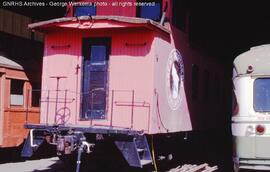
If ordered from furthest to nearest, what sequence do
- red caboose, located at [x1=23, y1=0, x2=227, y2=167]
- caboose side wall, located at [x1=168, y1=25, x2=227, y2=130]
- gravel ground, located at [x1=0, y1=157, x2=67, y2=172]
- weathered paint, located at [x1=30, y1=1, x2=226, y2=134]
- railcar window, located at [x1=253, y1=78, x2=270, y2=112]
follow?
caboose side wall, located at [x1=168, y1=25, x2=227, y2=130] < gravel ground, located at [x1=0, y1=157, x2=67, y2=172] < weathered paint, located at [x1=30, y1=1, x2=226, y2=134] < red caboose, located at [x1=23, y1=0, x2=227, y2=167] < railcar window, located at [x1=253, y1=78, x2=270, y2=112]

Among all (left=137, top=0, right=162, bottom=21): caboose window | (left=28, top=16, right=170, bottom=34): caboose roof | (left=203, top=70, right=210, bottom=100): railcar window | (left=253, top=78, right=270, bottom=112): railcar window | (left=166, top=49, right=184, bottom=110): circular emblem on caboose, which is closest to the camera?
(left=253, top=78, right=270, bottom=112): railcar window

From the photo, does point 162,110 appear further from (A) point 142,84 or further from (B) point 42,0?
(B) point 42,0

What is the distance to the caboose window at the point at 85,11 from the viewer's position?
11.8 metres

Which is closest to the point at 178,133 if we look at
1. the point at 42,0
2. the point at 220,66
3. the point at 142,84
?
the point at 142,84

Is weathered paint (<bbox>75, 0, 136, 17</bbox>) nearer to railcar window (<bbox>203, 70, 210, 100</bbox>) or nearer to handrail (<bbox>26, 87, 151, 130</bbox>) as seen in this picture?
handrail (<bbox>26, 87, 151, 130</bbox>)

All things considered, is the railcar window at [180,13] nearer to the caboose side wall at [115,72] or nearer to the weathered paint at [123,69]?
the weathered paint at [123,69]

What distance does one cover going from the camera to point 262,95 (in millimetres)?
8969

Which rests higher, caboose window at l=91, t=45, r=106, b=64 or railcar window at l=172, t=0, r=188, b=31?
railcar window at l=172, t=0, r=188, b=31

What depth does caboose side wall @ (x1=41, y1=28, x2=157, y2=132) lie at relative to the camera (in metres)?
10.0

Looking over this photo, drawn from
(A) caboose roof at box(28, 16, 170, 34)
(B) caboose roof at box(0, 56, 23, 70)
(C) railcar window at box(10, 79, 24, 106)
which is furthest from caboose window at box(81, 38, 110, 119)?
(C) railcar window at box(10, 79, 24, 106)

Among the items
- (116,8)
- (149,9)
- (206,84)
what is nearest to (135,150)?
(149,9)

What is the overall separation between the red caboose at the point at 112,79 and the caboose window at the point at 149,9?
1.0 inches

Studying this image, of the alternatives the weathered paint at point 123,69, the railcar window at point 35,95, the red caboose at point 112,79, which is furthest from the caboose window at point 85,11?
the railcar window at point 35,95

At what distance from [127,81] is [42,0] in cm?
689
